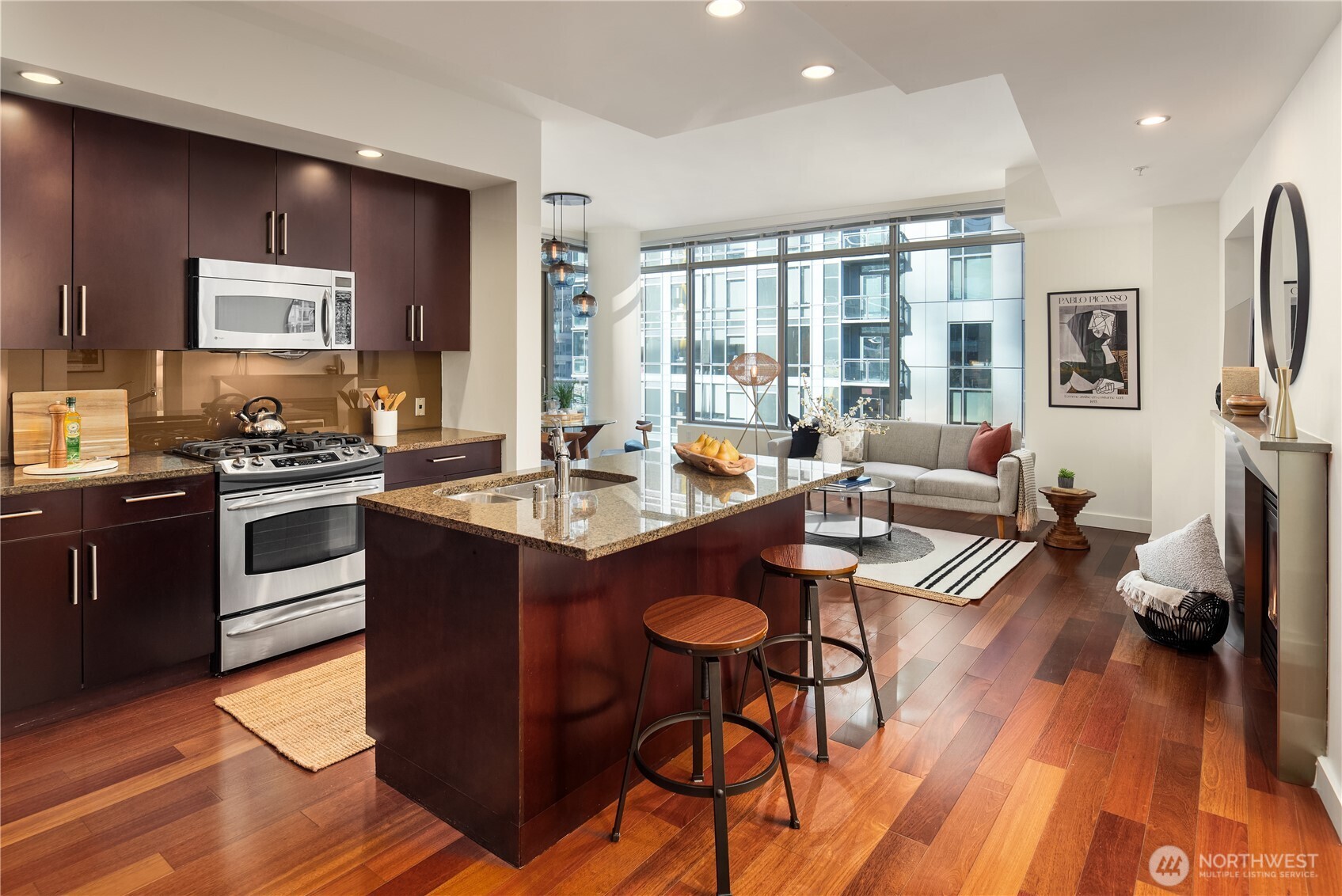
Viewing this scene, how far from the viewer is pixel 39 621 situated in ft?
8.99

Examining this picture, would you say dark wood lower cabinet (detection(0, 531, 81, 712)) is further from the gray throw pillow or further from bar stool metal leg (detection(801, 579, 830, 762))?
the gray throw pillow

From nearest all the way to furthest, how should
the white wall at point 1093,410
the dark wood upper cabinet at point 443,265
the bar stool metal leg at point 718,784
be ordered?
the bar stool metal leg at point 718,784
the dark wood upper cabinet at point 443,265
the white wall at point 1093,410

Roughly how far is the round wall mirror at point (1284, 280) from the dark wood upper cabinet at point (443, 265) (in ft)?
12.8

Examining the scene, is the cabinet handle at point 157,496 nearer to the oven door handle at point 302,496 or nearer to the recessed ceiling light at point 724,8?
the oven door handle at point 302,496

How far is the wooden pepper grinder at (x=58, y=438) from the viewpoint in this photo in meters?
2.93

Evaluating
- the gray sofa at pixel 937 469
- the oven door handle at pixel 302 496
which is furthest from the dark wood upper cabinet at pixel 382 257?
the gray sofa at pixel 937 469

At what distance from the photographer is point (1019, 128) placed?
16.0ft

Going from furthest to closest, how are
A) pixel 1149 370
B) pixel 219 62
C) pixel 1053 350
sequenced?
pixel 1053 350 → pixel 1149 370 → pixel 219 62

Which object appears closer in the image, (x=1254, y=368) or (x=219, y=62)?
(x=219, y=62)

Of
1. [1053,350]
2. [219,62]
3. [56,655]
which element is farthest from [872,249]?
[56,655]

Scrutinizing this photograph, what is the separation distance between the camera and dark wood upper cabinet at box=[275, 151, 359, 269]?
12.0ft

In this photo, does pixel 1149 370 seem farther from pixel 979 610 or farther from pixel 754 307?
pixel 754 307

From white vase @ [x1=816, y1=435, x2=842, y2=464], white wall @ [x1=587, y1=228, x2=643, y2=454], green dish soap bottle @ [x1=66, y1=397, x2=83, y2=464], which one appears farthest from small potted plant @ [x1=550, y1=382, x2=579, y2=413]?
green dish soap bottle @ [x1=66, y1=397, x2=83, y2=464]

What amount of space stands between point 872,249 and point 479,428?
4534mm
